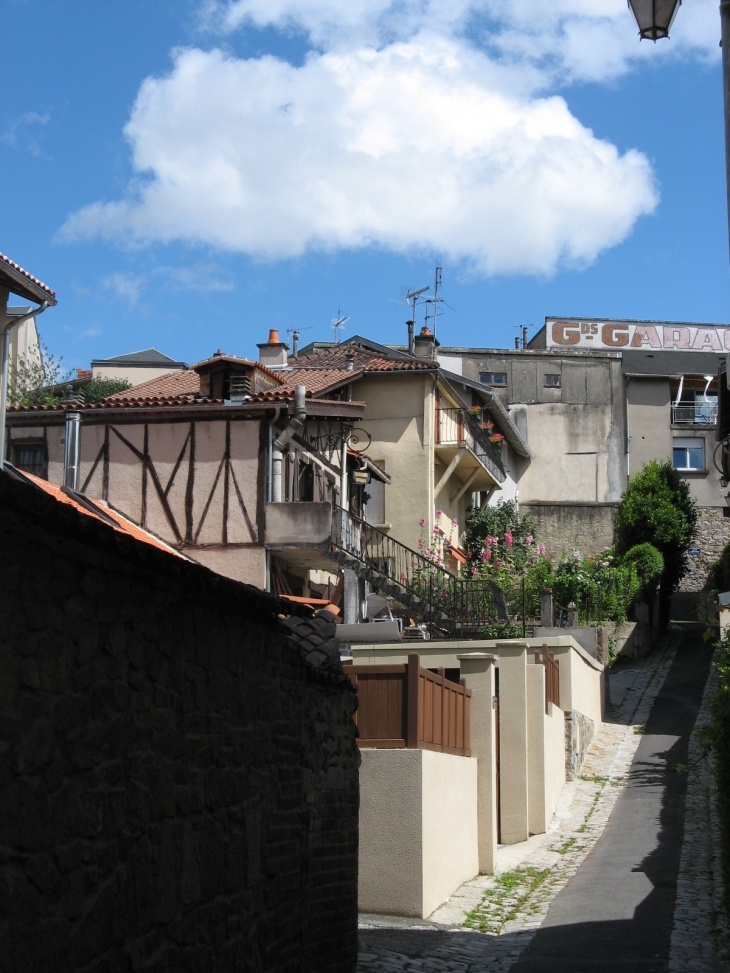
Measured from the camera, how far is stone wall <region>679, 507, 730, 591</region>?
152ft

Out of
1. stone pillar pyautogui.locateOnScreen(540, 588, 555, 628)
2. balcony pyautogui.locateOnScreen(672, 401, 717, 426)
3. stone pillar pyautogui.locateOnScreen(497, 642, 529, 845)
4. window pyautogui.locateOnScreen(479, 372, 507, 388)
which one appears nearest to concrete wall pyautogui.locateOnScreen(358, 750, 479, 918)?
stone pillar pyautogui.locateOnScreen(497, 642, 529, 845)

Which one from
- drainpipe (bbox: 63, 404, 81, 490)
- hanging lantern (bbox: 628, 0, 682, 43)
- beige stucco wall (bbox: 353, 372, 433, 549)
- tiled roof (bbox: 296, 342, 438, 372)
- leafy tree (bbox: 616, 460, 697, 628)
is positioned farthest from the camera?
leafy tree (bbox: 616, 460, 697, 628)

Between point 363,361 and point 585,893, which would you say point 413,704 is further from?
point 363,361

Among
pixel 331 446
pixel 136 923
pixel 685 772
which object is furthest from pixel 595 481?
pixel 136 923

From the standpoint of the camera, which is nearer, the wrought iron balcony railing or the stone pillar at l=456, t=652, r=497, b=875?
the stone pillar at l=456, t=652, r=497, b=875

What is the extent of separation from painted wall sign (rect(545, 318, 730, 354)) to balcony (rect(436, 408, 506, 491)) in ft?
44.2

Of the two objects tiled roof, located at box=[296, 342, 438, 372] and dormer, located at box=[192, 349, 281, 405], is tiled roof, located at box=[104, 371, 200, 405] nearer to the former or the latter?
dormer, located at box=[192, 349, 281, 405]

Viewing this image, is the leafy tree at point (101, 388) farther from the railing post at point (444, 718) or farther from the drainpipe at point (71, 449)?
the railing post at point (444, 718)

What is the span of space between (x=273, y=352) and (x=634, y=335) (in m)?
23.3

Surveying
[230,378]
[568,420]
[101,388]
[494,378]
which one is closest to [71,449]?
[230,378]

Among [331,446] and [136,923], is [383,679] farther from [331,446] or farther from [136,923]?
[331,446]

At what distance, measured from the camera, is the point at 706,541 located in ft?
154

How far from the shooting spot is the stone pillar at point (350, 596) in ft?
83.1

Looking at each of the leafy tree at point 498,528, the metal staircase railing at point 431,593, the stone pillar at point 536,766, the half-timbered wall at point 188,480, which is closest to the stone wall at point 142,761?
the stone pillar at point 536,766
